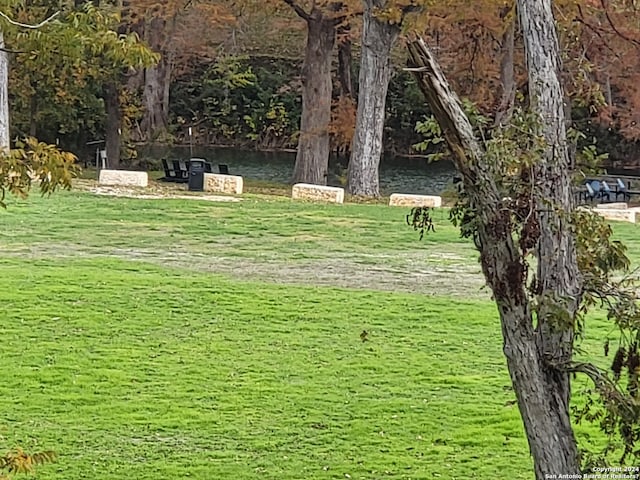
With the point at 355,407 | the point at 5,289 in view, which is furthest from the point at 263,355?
the point at 5,289

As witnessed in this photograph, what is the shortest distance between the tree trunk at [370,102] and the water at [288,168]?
6.52 m

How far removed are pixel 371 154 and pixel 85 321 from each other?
51.8ft

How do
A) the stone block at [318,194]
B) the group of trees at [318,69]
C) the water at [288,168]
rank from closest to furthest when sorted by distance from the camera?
the stone block at [318,194] < the group of trees at [318,69] < the water at [288,168]

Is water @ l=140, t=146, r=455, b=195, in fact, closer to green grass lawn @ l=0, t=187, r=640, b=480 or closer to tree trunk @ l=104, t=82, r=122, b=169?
tree trunk @ l=104, t=82, r=122, b=169

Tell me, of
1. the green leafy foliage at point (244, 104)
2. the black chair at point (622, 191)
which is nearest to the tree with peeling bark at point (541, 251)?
the black chair at point (622, 191)

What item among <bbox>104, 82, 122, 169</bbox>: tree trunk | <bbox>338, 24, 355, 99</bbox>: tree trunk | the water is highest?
<bbox>338, 24, 355, 99</bbox>: tree trunk

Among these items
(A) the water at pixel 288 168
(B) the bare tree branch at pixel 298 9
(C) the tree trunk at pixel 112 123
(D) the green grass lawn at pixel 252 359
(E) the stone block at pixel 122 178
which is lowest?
(D) the green grass lawn at pixel 252 359

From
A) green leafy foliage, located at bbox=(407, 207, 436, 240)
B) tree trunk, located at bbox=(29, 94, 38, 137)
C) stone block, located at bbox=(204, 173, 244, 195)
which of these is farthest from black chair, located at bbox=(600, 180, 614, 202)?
green leafy foliage, located at bbox=(407, 207, 436, 240)

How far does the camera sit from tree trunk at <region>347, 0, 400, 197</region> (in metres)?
24.6

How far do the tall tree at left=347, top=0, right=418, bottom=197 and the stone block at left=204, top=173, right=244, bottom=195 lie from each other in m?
2.97

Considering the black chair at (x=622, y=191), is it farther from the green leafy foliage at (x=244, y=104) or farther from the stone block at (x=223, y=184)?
the green leafy foliage at (x=244, y=104)

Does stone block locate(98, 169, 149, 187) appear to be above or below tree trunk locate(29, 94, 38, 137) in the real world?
below

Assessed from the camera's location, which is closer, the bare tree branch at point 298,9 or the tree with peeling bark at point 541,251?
the tree with peeling bark at point 541,251

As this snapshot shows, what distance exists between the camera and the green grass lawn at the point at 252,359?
7039mm
